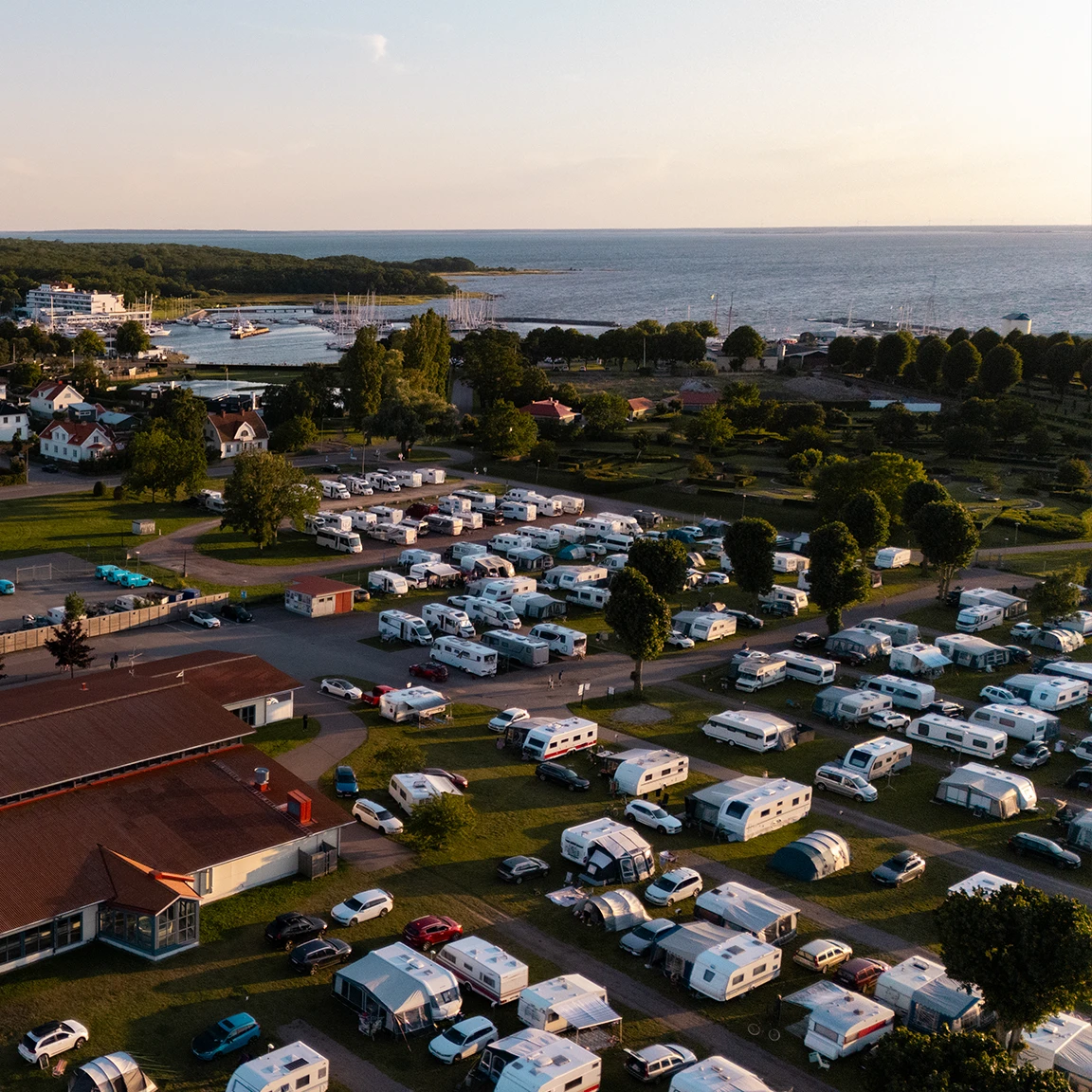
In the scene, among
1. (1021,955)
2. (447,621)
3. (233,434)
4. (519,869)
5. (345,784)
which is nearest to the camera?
(1021,955)

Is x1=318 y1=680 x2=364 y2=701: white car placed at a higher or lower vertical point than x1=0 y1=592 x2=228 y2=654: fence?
lower

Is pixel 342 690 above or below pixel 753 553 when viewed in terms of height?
below

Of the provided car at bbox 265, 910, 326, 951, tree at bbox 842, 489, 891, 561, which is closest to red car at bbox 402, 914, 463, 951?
car at bbox 265, 910, 326, 951

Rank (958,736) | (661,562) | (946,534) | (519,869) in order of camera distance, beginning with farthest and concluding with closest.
A: (946,534), (661,562), (958,736), (519,869)

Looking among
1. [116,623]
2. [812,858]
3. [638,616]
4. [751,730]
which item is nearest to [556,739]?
[638,616]

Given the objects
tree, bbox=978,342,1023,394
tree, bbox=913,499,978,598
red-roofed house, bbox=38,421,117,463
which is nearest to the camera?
tree, bbox=913,499,978,598

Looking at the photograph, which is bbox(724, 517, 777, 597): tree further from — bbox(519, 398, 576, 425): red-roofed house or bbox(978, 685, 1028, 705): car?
bbox(519, 398, 576, 425): red-roofed house

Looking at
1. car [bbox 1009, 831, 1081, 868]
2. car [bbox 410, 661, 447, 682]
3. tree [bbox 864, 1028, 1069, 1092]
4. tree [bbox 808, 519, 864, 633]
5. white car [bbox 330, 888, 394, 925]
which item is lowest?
car [bbox 1009, 831, 1081, 868]

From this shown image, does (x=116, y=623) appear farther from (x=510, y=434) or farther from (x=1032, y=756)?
(x=510, y=434)
